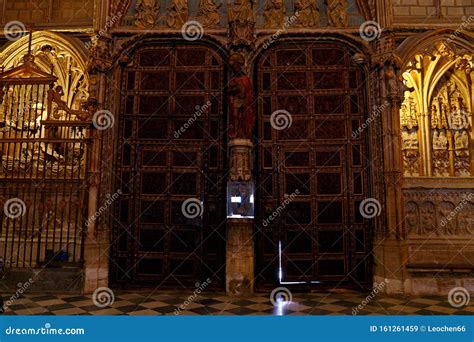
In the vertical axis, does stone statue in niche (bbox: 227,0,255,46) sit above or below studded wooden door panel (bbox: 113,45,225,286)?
above

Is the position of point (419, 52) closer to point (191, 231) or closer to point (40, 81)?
point (191, 231)

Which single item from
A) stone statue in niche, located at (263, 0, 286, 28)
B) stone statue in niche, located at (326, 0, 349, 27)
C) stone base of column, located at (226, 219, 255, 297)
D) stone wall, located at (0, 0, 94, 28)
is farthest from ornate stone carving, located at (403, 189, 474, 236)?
stone wall, located at (0, 0, 94, 28)

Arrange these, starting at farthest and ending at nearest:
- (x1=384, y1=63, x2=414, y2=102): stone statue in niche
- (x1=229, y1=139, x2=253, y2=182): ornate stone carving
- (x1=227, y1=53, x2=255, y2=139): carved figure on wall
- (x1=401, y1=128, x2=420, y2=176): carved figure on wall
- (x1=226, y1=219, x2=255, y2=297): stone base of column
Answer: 1. (x1=401, y1=128, x2=420, y2=176): carved figure on wall
2. (x1=384, y1=63, x2=414, y2=102): stone statue in niche
3. (x1=227, y1=53, x2=255, y2=139): carved figure on wall
4. (x1=229, y1=139, x2=253, y2=182): ornate stone carving
5. (x1=226, y1=219, x2=255, y2=297): stone base of column

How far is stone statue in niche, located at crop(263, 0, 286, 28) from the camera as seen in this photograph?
868 cm

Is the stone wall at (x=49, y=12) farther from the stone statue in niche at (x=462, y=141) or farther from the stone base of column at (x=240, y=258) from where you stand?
the stone statue in niche at (x=462, y=141)

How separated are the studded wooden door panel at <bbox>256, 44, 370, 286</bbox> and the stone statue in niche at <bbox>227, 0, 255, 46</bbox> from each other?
69cm

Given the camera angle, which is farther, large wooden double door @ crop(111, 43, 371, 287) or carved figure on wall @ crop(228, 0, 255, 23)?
carved figure on wall @ crop(228, 0, 255, 23)

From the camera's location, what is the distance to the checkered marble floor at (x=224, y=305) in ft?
20.0

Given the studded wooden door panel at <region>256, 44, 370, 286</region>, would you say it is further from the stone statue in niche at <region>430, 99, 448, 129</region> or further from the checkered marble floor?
the stone statue in niche at <region>430, 99, 448, 129</region>

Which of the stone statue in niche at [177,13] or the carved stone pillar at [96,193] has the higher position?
the stone statue in niche at [177,13]

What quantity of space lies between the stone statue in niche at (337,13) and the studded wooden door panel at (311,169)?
540 millimetres

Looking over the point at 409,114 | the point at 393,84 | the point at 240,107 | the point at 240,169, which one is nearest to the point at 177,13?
the point at 240,107

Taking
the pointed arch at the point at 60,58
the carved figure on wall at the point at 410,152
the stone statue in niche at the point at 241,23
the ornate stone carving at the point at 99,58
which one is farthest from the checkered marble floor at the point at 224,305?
the stone statue in niche at the point at 241,23

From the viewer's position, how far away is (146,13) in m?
8.77
